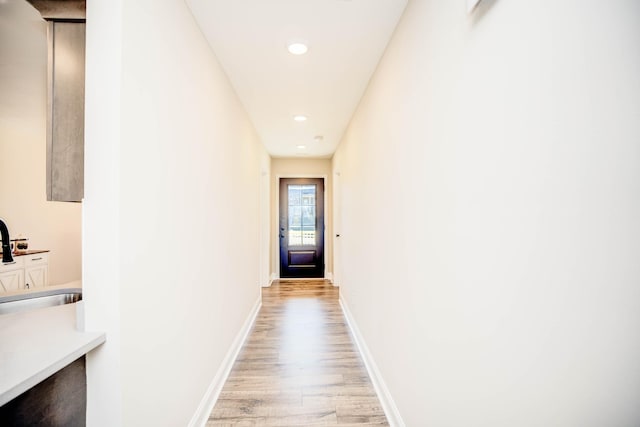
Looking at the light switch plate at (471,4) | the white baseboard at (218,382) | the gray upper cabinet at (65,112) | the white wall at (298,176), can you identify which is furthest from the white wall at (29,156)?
the white wall at (298,176)

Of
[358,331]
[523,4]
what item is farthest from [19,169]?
[523,4]

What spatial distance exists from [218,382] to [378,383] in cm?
117

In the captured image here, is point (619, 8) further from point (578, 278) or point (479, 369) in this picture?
point (479, 369)

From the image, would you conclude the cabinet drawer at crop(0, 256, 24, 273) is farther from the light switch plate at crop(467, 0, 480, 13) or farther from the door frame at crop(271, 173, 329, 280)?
the light switch plate at crop(467, 0, 480, 13)

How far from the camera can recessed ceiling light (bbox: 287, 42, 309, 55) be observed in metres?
1.95

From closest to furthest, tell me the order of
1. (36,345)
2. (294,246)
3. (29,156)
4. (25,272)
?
(36,345) → (25,272) → (29,156) → (294,246)

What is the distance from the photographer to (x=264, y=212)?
5102mm

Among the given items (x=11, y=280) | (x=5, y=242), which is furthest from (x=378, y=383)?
(x=11, y=280)

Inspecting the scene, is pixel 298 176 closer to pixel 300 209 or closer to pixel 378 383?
pixel 300 209

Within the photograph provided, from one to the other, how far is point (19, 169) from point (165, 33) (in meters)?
2.94

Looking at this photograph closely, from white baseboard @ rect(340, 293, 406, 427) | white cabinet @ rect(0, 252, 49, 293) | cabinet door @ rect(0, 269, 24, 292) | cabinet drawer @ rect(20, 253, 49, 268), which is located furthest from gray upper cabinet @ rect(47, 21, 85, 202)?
cabinet drawer @ rect(20, 253, 49, 268)

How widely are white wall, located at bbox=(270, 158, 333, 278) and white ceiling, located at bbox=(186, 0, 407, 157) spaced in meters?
2.39

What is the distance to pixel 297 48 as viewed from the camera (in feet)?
6.52

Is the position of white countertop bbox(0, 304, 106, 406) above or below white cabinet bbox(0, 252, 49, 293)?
above
